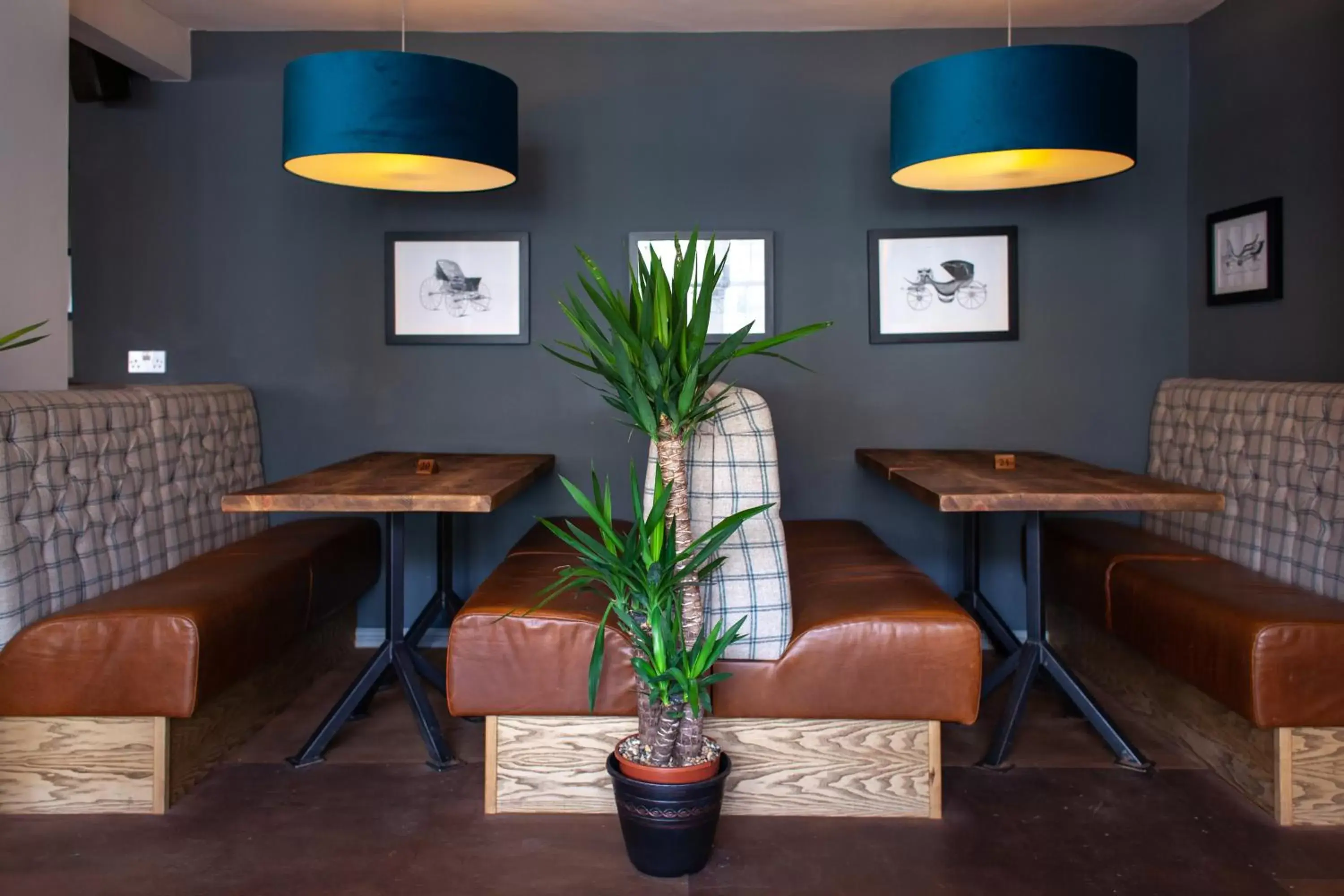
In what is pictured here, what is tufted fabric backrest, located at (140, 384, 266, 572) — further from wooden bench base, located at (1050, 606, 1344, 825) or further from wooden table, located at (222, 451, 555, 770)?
wooden bench base, located at (1050, 606, 1344, 825)

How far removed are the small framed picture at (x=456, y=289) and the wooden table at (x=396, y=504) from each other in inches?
26.3

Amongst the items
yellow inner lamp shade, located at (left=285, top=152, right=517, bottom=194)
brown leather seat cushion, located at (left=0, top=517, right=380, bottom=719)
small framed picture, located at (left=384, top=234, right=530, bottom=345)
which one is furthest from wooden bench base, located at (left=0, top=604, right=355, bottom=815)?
small framed picture, located at (left=384, top=234, right=530, bottom=345)

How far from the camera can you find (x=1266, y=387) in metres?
3.30

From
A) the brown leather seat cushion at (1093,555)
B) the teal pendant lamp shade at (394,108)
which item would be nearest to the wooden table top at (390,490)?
the teal pendant lamp shade at (394,108)

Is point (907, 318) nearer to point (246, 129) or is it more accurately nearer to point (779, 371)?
point (779, 371)

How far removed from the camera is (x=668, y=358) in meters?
2.26

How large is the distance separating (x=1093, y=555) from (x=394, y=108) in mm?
2606

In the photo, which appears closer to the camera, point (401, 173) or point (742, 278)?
point (401, 173)

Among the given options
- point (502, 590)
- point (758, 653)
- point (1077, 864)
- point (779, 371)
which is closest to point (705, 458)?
point (758, 653)

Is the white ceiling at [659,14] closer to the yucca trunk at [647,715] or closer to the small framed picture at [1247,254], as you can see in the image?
the small framed picture at [1247,254]

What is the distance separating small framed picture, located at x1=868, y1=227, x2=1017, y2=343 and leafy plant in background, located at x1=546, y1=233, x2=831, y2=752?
194cm

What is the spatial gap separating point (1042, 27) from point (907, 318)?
1.29m

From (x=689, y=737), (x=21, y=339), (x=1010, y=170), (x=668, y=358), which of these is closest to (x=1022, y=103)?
(x=1010, y=170)

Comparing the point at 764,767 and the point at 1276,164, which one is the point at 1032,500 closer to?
the point at 764,767
